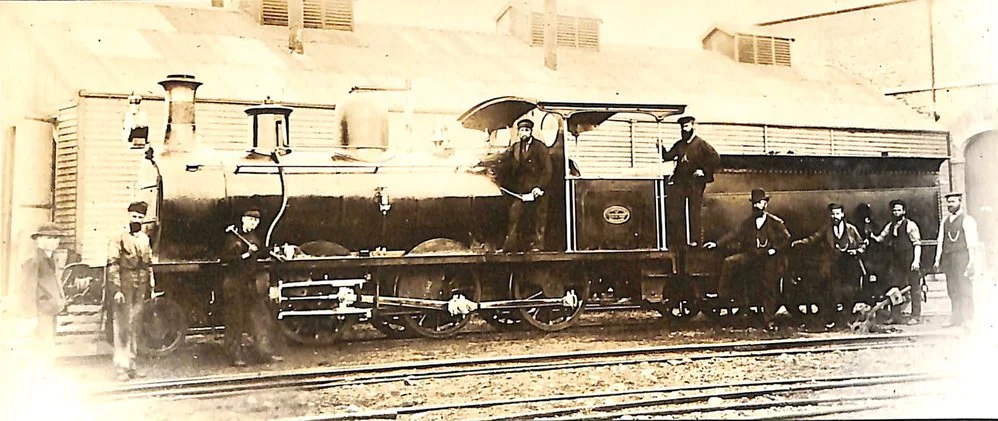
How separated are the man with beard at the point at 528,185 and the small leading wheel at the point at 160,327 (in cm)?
128

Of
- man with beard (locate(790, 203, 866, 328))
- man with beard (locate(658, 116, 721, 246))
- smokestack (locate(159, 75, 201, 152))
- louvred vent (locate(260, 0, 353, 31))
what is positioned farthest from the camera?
man with beard (locate(790, 203, 866, 328))

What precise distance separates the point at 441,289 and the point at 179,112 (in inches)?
47.5

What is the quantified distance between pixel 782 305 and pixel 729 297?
26 cm

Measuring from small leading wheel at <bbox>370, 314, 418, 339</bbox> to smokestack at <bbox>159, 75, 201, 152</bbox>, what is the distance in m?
1.01

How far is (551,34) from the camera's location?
11.1 feet

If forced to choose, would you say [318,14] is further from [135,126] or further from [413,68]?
[135,126]

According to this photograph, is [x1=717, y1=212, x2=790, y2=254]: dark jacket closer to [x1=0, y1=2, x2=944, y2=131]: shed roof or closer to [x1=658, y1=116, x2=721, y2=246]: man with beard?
[x1=658, y1=116, x2=721, y2=246]: man with beard

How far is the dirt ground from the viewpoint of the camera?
2.87 metres

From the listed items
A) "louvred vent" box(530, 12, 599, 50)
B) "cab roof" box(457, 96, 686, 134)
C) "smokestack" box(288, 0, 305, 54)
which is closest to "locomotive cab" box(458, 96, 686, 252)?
"cab roof" box(457, 96, 686, 134)

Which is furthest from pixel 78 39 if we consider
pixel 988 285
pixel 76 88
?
pixel 988 285

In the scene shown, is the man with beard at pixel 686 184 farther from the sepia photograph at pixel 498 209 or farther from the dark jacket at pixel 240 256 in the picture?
the dark jacket at pixel 240 256

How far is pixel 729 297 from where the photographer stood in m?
3.48

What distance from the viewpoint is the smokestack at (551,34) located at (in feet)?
11.0

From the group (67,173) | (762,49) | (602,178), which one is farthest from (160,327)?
(762,49)
